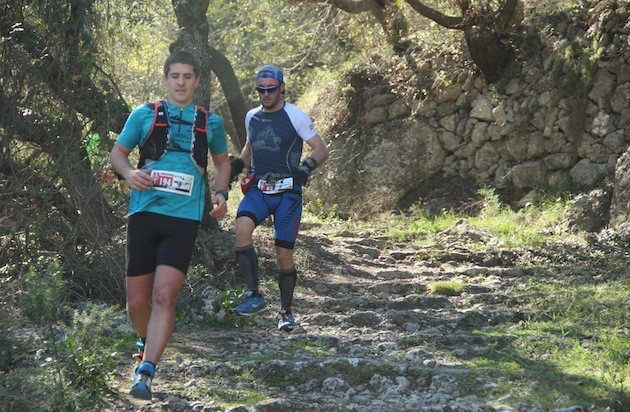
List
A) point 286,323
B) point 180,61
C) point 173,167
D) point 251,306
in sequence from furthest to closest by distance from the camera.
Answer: point 286,323
point 251,306
point 180,61
point 173,167

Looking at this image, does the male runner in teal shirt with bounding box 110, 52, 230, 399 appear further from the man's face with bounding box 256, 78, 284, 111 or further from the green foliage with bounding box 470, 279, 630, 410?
the green foliage with bounding box 470, 279, 630, 410

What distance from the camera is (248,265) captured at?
7148 mm

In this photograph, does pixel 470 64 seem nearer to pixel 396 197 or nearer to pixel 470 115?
pixel 470 115

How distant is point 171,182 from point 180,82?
60 cm

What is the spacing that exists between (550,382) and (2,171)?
15.7 feet

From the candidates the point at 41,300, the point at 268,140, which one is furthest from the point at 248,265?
the point at 41,300

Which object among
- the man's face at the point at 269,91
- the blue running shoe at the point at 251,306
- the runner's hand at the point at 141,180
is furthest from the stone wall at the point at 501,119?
the runner's hand at the point at 141,180

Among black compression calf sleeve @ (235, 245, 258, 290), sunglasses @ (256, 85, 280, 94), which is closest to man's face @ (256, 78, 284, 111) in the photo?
sunglasses @ (256, 85, 280, 94)

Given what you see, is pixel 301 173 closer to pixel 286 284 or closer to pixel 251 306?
pixel 286 284

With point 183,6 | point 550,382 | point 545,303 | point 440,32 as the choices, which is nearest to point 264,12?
point 440,32

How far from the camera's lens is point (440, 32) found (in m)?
16.4

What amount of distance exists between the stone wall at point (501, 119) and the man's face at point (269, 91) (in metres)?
7.41

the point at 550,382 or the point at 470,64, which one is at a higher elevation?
→ the point at 470,64

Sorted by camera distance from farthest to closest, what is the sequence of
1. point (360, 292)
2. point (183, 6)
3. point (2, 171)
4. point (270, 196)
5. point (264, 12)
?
point (264, 12) → point (183, 6) → point (360, 292) → point (2, 171) → point (270, 196)
